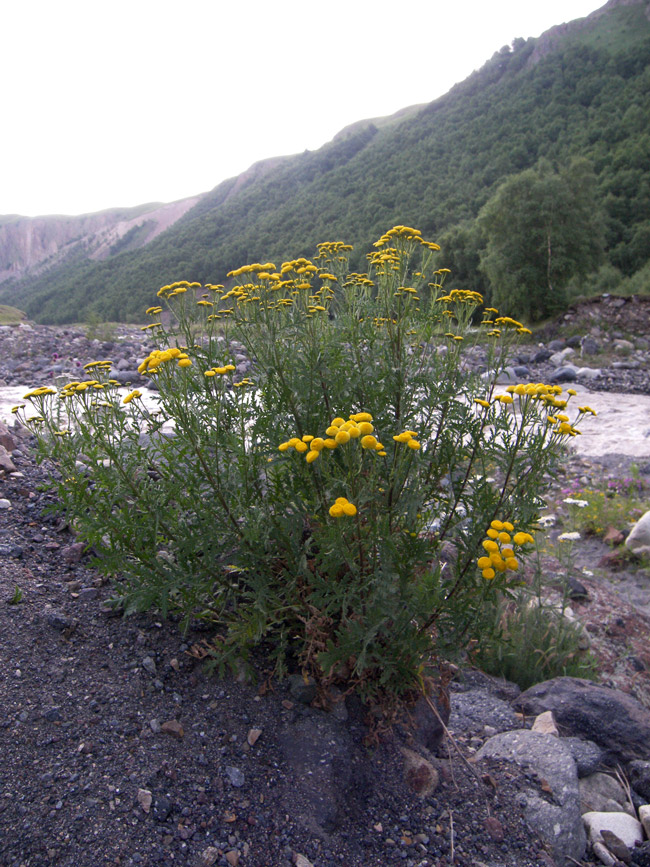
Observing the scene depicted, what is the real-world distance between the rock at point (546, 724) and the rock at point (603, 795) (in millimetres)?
301

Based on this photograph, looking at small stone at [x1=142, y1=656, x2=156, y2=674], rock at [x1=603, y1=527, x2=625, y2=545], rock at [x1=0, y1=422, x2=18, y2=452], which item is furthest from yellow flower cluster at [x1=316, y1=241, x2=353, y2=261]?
rock at [x1=603, y1=527, x2=625, y2=545]

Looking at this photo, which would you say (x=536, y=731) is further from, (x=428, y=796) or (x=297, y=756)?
(x=297, y=756)

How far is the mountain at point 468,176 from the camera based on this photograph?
110 feet

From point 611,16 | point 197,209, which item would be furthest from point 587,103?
point 197,209

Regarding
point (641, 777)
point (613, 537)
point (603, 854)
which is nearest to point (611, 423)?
point (613, 537)

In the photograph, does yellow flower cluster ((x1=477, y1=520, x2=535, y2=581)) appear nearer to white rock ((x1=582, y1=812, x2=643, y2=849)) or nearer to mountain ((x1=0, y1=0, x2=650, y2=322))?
white rock ((x1=582, y1=812, x2=643, y2=849))

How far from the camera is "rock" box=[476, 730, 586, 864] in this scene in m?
2.34

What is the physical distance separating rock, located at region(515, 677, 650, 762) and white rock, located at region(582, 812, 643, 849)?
606 mm

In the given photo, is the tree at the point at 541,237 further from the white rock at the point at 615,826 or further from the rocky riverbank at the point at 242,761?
the white rock at the point at 615,826

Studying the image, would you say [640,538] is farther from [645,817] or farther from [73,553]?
[73,553]

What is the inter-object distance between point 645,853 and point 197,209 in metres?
121

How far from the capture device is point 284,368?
2.76 meters

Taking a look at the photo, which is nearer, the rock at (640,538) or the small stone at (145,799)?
the small stone at (145,799)

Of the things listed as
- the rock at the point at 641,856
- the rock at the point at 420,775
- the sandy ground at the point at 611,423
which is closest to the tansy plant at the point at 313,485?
the rock at the point at 420,775
